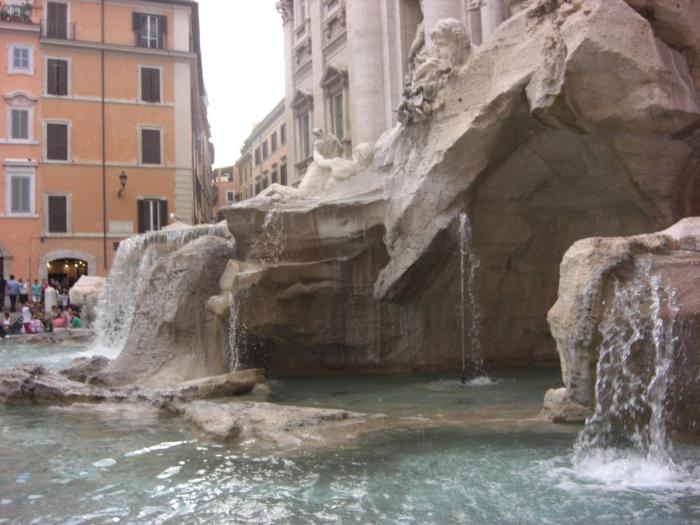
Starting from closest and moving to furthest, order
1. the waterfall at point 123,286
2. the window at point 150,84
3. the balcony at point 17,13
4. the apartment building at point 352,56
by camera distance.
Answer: the waterfall at point 123,286
the apartment building at point 352,56
the balcony at point 17,13
the window at point 150,84

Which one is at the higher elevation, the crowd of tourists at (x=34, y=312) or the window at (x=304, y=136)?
the window at (x=304, y=136)

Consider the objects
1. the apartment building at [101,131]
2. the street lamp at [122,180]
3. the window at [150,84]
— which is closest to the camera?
the street lamp at [122,180]

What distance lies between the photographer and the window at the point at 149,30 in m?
33.0

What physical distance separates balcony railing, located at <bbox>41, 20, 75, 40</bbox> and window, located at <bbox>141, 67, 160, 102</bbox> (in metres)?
3.23

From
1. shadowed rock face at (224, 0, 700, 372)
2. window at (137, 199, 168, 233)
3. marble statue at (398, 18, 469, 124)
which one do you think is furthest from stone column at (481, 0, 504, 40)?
window at (137, 199, 168, 233)

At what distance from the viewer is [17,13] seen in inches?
1225

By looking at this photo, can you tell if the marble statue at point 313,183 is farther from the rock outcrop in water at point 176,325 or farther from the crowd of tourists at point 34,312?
the crowd of tourists at point 34,312

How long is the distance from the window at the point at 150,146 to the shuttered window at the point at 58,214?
3816mm

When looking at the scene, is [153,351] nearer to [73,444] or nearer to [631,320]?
[73,444]

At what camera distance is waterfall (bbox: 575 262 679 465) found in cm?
428

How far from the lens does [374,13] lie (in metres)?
22.9

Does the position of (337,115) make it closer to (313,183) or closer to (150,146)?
(150,146)

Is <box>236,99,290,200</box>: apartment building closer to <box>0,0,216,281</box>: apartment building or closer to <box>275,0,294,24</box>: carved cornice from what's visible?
<box>0,0,216,281</box>: apartment building

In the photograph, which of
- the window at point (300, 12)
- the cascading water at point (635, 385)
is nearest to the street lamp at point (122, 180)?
the window at point (300, 12)
